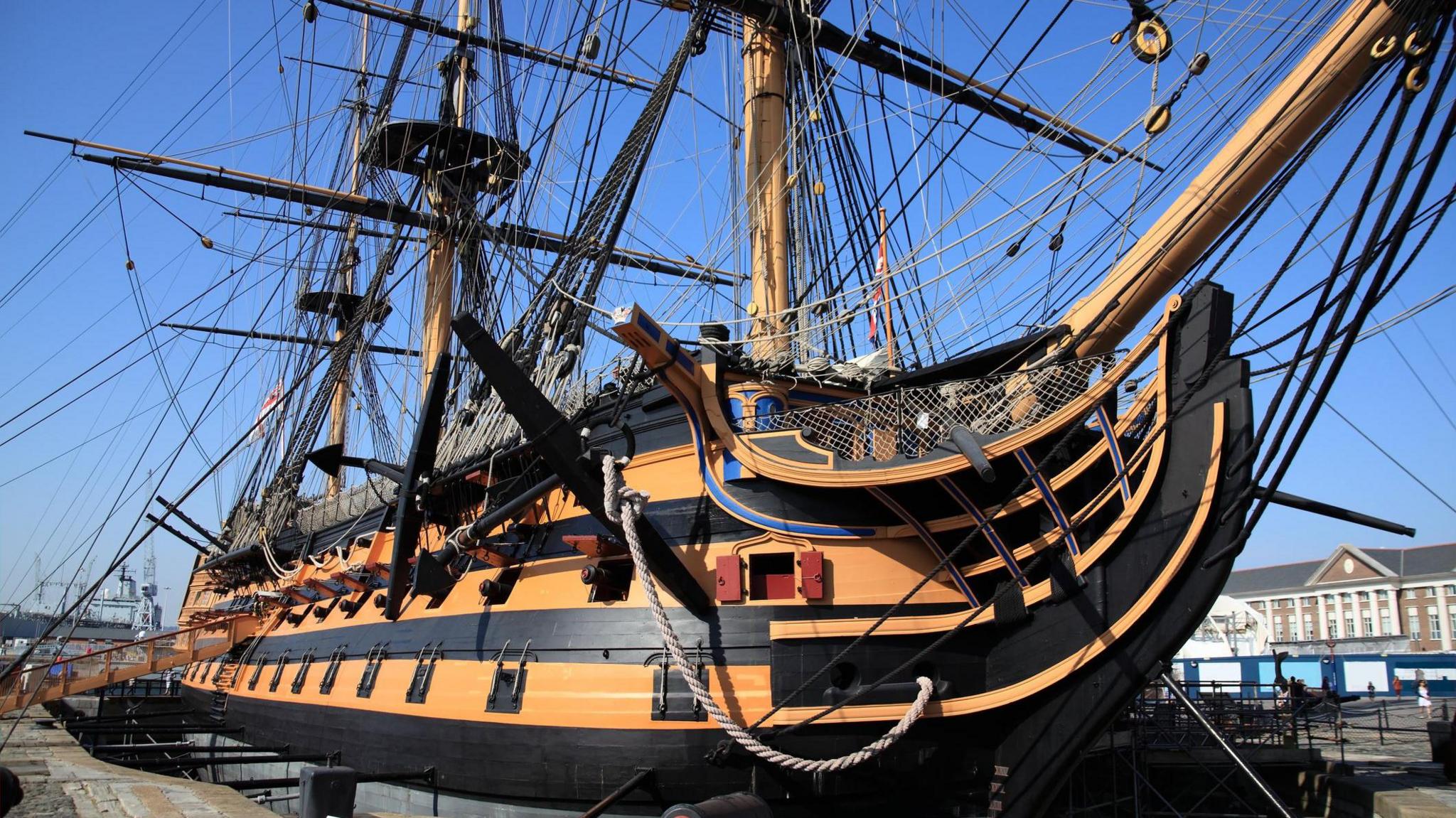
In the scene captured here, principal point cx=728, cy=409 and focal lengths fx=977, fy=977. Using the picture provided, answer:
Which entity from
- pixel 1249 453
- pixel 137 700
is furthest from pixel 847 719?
pixel 137 700

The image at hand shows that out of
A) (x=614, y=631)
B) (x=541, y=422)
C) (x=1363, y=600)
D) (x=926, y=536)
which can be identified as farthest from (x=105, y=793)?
(x=1363, y=600)

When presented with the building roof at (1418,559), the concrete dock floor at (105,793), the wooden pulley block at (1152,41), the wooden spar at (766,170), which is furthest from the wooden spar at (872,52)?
the building roof at (1418,559)

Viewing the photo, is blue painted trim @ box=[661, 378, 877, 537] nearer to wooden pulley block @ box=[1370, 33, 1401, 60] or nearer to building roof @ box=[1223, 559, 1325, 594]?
wooden pulley block @ box=[1370, 33, 1401, 60]

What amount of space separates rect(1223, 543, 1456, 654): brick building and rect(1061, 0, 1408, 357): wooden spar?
42463mm

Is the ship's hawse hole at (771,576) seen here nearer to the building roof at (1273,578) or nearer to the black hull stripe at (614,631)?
the black hull stripe at (614,631)

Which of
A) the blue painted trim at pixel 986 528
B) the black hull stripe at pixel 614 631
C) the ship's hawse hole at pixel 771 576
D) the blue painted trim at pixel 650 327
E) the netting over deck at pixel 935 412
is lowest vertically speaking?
the black hull stripe at pixel 614 631

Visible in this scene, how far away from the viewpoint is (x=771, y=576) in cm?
803

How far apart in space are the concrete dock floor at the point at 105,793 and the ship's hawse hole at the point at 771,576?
4.32m

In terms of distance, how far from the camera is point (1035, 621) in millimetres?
7258

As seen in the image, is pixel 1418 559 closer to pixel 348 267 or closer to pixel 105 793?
pixel 348 267

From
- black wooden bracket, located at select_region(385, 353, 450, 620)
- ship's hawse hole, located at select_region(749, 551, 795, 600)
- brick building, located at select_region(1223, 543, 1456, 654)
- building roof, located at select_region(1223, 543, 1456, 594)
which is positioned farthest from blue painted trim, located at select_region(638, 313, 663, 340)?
brick building, located at select_region(1223, 543, 1456, 654)

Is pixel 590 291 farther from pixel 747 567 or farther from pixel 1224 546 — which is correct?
pixel 1224 546

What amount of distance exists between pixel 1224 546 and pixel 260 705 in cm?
1429

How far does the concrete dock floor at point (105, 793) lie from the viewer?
25.6 ft
